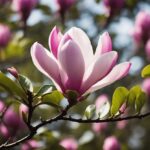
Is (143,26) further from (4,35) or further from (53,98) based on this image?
(53,98)

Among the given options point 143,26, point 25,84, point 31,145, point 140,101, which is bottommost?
point 31,145

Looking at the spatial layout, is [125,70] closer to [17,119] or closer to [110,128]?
[17,119]

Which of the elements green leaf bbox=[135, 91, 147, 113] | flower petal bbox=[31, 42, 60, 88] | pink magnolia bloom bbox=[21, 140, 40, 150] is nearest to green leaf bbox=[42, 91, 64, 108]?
flower petal bbox=[31, 42, 60, 88]

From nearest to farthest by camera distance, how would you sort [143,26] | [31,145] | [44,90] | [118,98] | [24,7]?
1. [44,90]
2. [118,98]
3. [31,145]
4. [24,7]
5. [143,26]

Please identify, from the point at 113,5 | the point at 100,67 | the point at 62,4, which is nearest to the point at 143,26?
the point at 113,5

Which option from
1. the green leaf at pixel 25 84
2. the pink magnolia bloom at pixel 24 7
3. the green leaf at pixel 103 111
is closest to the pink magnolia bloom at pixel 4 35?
the pink magnolia bloom at pixel 24 7

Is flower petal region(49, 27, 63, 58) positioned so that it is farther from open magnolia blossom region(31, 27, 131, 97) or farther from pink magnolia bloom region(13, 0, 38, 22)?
pink magnolia bloom region(13, 0, 38, 22)

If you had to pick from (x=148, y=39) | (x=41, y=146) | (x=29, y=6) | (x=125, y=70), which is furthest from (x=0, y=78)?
(x=148, y=39)

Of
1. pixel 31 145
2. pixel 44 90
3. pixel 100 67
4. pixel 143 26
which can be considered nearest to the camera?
pixel 100 67

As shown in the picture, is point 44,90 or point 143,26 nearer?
point 44,90
